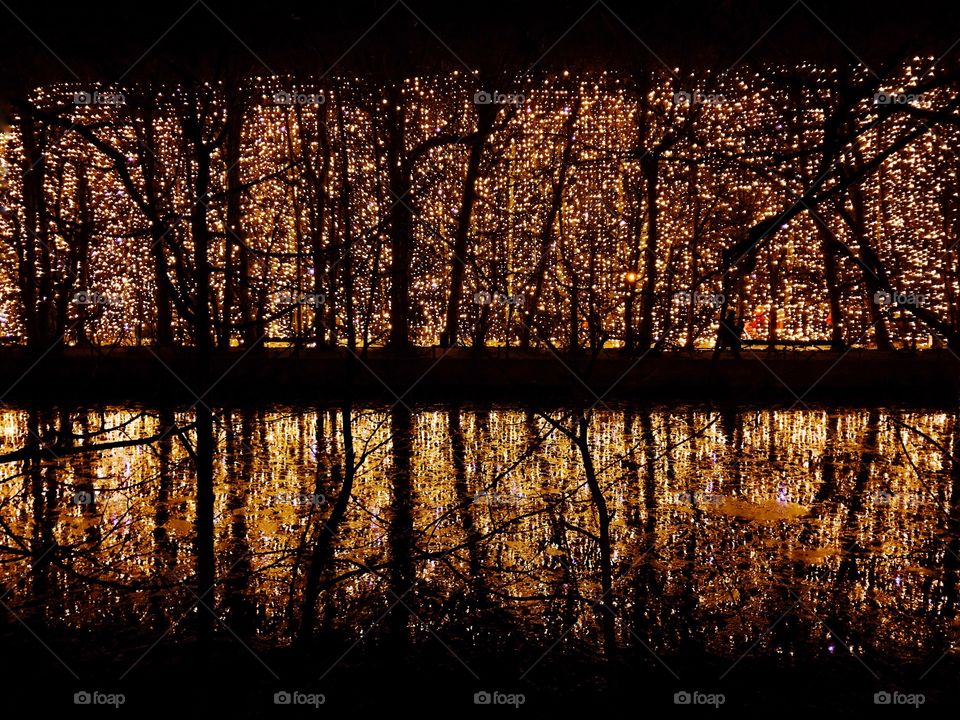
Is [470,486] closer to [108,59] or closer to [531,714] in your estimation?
[531,714]

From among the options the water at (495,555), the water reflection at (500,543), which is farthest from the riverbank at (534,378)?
the water at (495,555)

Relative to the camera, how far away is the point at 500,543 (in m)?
6.71

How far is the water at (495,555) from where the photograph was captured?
5.02m

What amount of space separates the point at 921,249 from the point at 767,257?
3402 millimetres

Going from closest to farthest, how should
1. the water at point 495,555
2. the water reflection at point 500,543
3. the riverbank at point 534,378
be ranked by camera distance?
the water at point 495,555
the water reflection at point 500,543
the riverbank at point 534,378

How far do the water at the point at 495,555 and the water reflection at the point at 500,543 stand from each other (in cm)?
2

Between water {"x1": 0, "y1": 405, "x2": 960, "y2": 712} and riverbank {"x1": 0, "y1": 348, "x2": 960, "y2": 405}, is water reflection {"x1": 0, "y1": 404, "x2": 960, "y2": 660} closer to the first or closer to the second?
water {"x1": 0, "y1": 405, "x2": 960, "y2": 712}

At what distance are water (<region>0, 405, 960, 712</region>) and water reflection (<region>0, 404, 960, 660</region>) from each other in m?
0.02

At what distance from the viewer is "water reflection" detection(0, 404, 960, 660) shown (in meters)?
5.21

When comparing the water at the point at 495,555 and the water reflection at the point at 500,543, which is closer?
the water at the point at 495,555

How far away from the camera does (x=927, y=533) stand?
697 cm

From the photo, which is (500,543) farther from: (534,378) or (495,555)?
(534,378)

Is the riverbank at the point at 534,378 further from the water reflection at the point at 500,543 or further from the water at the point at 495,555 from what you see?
the water at the point at 495,555

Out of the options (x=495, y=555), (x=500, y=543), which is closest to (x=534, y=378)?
(x=500, y=543)
